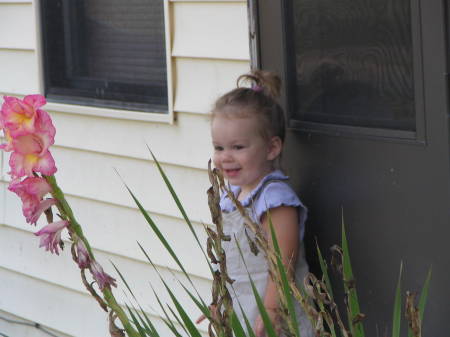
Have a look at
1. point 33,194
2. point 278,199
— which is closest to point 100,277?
point 33,194

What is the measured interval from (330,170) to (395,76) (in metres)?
0.43

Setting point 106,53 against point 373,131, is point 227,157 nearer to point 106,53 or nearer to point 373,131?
point 373,131

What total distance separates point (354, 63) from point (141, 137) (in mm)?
1446

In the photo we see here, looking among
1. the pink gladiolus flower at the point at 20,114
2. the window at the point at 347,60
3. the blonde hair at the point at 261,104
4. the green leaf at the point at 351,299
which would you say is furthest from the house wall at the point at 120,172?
the pink gladiolus flower at the point at 20,114

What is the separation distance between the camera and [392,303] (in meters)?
3.01

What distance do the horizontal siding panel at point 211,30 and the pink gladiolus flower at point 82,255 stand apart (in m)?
2.08

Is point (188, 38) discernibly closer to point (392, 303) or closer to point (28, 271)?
point (392, 303)

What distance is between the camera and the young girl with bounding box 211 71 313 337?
3.08 metres

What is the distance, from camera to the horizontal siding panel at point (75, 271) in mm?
4105

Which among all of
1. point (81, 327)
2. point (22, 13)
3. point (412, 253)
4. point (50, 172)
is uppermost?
point (22, 13)

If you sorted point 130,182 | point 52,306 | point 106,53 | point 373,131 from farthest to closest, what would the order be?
point 52,306 → point 106,53 → point 130,182 → point 373,131

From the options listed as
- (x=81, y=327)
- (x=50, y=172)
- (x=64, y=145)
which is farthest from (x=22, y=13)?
(x=50, y=172)

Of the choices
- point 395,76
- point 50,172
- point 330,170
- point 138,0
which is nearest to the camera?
point 50,172

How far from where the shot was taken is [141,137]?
13.8ft
